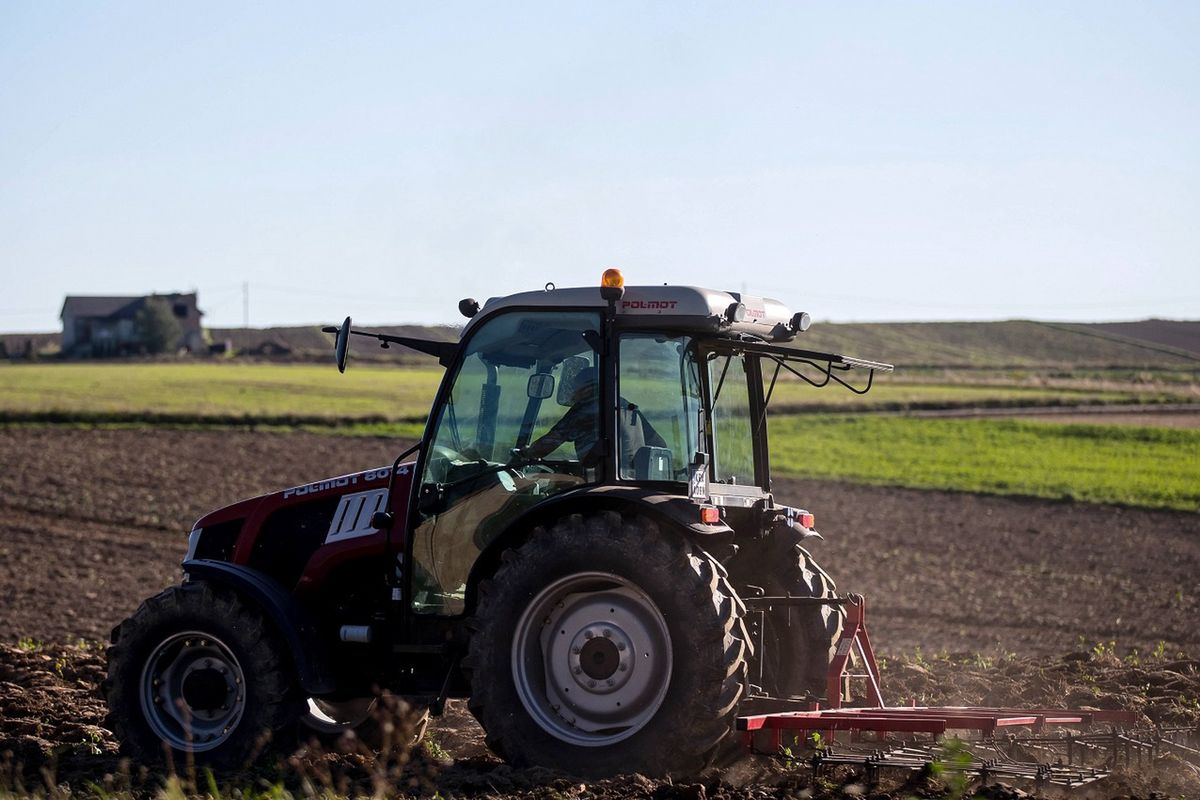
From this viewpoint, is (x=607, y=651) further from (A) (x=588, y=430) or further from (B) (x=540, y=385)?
(B) (x=540, y=385)

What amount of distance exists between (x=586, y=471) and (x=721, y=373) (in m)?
1.01

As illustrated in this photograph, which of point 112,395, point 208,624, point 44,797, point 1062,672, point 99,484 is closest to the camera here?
point 44,797

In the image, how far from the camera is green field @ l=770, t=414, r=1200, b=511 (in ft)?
95.5

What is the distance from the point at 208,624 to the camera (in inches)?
283

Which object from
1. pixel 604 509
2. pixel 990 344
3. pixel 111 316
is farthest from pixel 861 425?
pixel 111 316

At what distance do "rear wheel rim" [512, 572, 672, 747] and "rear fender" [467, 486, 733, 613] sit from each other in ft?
1.08

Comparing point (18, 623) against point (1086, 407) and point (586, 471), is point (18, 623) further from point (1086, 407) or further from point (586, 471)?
point (1086, 407)

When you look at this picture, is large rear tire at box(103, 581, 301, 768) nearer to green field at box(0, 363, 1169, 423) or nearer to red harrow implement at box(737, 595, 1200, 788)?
red harrow implement at box(737, 595, 1200, 788)

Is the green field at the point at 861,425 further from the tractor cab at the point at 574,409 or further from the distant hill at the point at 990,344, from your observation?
the tractor cab at the point at 574,409

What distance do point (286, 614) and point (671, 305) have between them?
260cm

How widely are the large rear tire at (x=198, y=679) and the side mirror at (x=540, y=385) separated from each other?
1.88 m

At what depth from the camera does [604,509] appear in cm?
636

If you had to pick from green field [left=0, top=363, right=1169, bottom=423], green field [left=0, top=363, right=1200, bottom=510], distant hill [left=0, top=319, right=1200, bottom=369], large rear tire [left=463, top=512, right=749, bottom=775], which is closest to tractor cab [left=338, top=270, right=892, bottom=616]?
large rear tire [left=463, top=512, right=749, bottom=775]

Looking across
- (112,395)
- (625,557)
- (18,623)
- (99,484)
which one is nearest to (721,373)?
(625,557)
